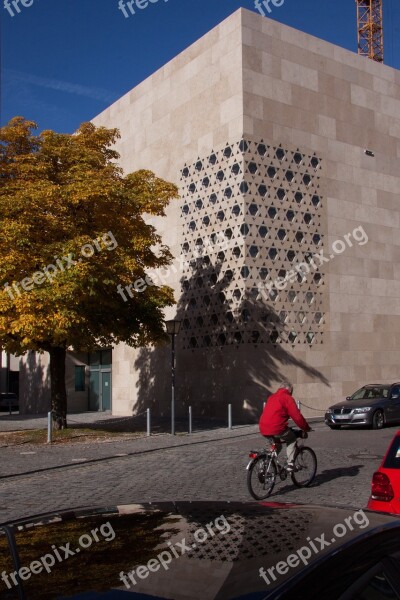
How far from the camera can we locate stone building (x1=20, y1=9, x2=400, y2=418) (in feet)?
89.5

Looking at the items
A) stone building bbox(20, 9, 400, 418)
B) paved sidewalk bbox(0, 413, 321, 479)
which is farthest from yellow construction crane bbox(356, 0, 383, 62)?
paved sidewalk bbox(0, 413, 321, 479)

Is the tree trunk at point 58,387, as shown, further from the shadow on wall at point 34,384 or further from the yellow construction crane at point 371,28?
the yellow construction crane at point 371,28

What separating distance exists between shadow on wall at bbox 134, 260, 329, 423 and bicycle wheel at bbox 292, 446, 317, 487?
14.7 metres

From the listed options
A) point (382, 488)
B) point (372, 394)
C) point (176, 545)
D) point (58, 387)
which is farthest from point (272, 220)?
point (176, 545)

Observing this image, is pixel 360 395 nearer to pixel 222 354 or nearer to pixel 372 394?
pixel 372 394

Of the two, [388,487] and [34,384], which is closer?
[388,487]

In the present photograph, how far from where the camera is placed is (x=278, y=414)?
35.9 feet

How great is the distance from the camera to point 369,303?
30.9 meters

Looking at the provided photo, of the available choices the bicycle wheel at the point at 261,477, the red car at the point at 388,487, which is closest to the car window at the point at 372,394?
the bicycle wheel at the point at 261,477

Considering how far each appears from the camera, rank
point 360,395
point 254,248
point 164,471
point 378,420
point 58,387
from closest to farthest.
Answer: point 164,471 < point 58,387 < point 378,420 < point 360,395 < point 254,248

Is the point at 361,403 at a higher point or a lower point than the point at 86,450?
higher

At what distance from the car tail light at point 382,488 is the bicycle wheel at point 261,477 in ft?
12.5

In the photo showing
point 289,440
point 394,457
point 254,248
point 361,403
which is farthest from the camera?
point 254,248

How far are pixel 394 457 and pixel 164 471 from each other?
25.1ft
